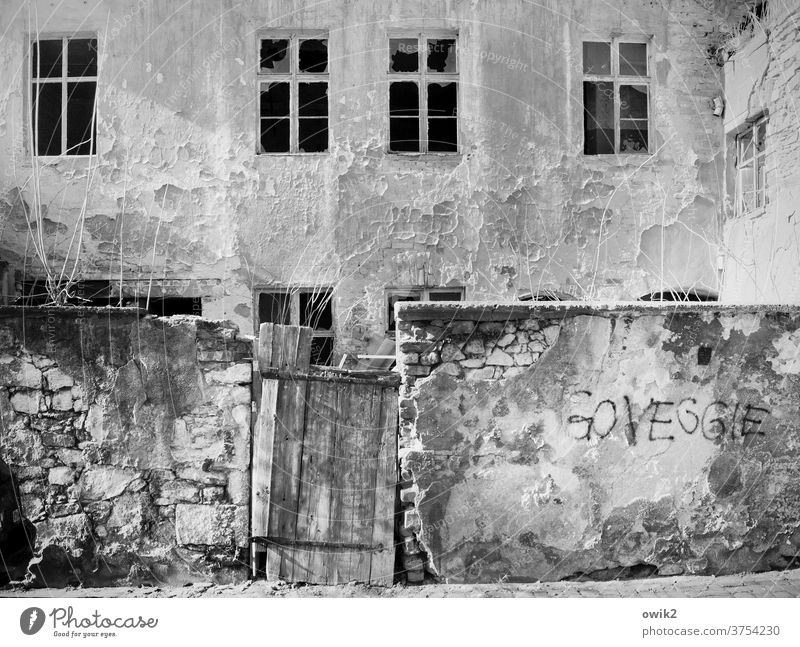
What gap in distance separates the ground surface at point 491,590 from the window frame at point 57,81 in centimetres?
399

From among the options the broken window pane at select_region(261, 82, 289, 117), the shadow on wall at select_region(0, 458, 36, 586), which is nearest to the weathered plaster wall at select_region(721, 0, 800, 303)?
the broken window pane at select_region(261, 82, 289, 117)

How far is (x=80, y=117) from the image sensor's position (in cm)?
697

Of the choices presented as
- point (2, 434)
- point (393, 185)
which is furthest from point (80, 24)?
point (2, 434)

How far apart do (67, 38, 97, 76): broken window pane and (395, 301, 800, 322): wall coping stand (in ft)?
14.3

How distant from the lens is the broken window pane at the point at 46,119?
267 inches

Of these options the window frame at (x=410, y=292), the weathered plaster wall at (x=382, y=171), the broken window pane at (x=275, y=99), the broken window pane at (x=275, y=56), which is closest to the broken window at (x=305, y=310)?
the weathered plaster wall at (x=382, y=171)

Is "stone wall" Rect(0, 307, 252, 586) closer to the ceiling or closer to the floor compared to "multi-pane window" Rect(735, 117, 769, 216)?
closer to the floor

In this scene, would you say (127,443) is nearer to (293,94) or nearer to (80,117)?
(80,117)

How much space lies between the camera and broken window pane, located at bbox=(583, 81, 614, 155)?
277 inches

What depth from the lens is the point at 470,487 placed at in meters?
4.44

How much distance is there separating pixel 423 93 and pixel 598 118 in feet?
5.26

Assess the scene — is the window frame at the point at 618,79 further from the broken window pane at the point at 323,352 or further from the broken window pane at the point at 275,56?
the broken window pane at the point at 323,352

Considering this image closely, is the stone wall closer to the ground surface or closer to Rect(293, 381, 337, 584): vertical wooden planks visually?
the ground surface
